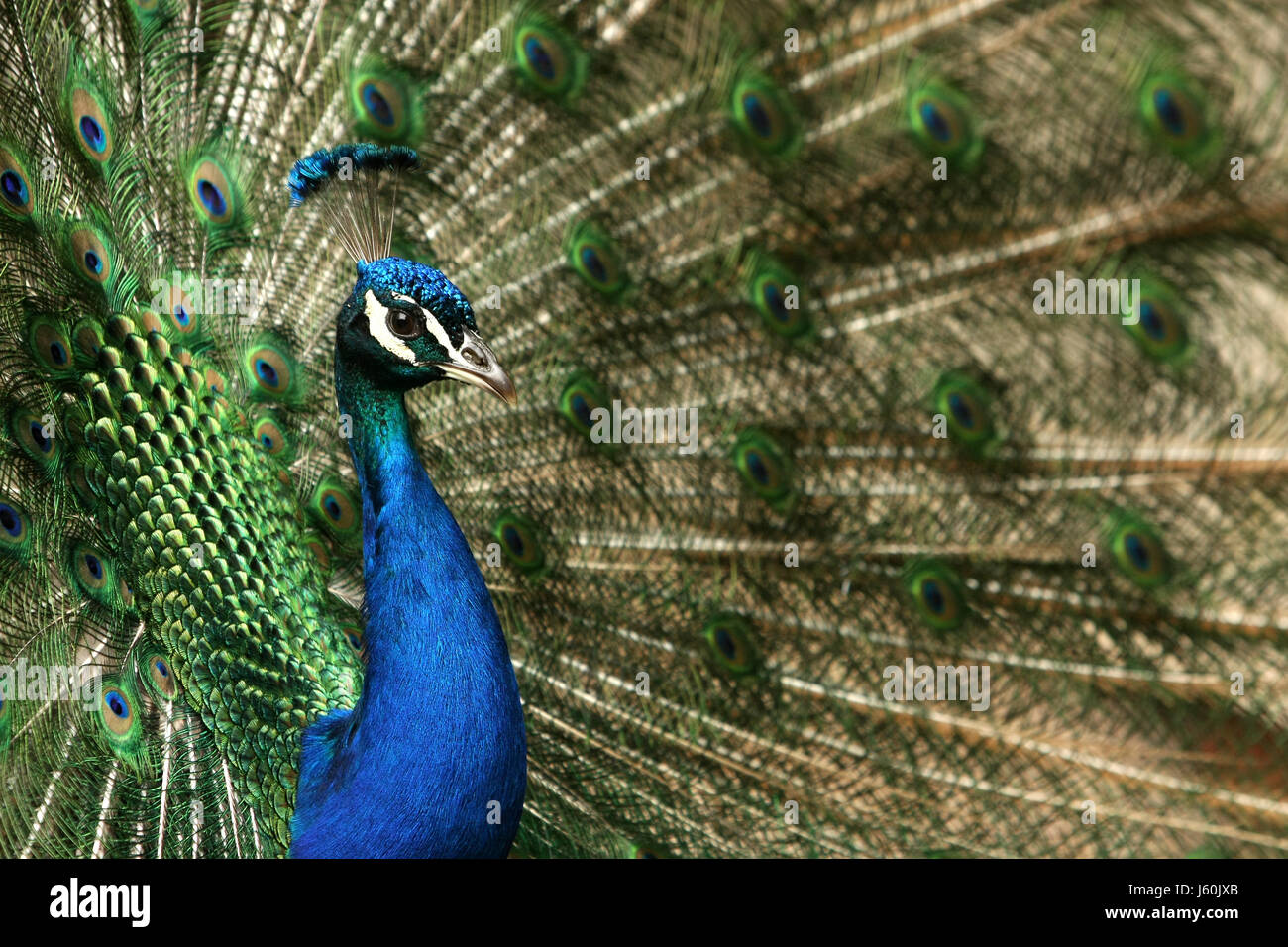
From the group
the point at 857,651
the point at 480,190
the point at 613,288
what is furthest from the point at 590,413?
the point at 857,651

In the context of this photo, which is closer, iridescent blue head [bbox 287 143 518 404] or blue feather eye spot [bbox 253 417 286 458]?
iridescent blue head [bbox 287 143 518 404]

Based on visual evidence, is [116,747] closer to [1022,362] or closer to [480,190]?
[480,190]

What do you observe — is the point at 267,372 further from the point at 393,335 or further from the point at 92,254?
the point at 393,335

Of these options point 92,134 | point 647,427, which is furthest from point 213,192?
point 647,427

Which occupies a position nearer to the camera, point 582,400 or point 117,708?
point 117,708

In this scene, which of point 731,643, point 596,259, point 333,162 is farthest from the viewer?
point 731,643

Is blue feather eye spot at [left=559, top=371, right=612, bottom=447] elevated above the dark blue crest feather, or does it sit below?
below

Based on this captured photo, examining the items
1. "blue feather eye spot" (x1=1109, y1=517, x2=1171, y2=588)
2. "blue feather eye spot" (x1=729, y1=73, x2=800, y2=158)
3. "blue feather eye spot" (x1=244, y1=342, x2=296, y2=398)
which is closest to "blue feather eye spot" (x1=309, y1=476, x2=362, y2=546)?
"blue feather eye spot" (x1=244, y1=342, x2=296, y2=398)

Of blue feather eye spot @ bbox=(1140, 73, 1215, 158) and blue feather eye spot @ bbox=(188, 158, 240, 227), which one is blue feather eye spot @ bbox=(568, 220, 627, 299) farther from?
blue feather eye spot @ bbox=(1140, 73, 1215, 158)
